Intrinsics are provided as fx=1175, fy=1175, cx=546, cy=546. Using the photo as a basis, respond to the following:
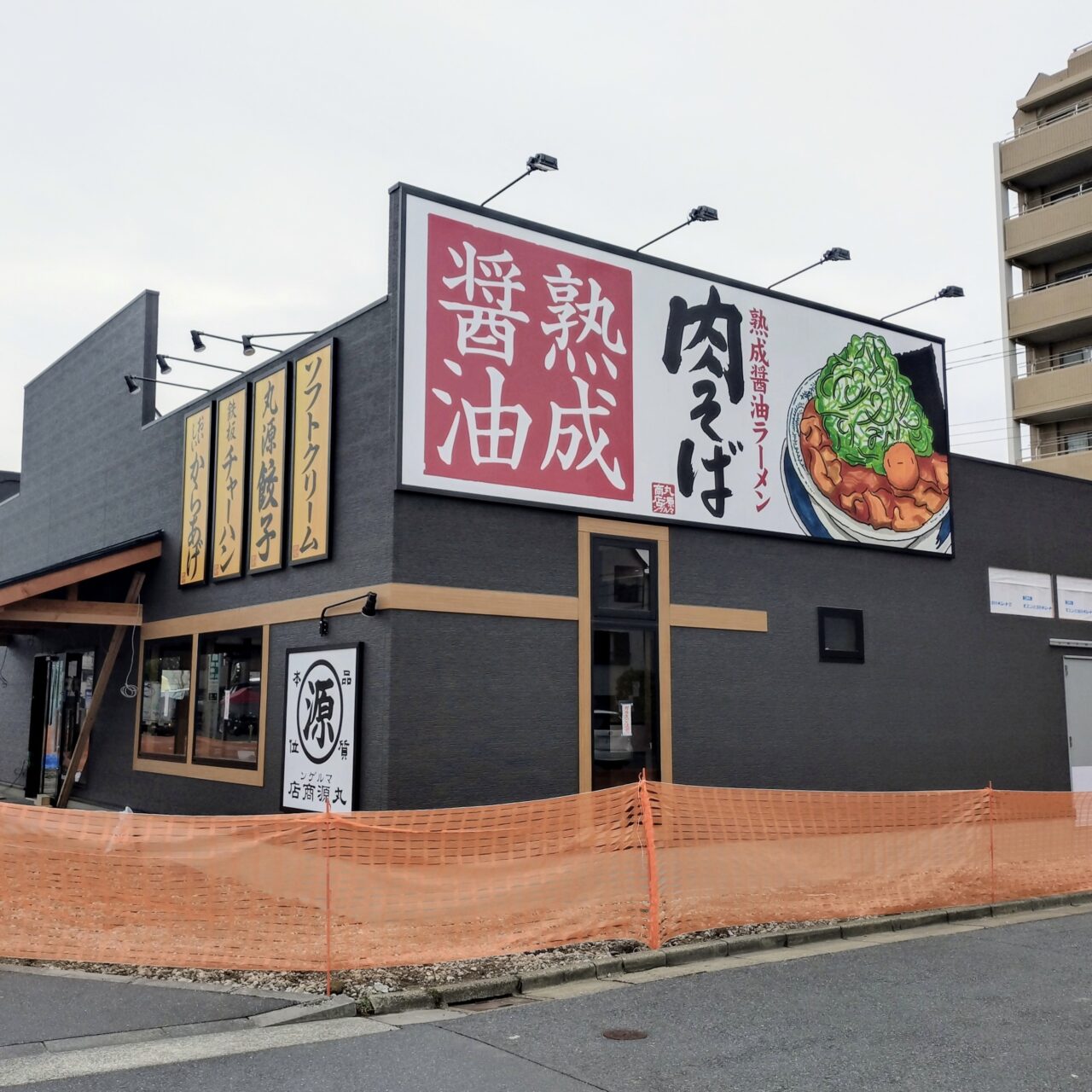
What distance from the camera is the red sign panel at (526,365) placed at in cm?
1280

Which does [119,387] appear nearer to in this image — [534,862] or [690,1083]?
[534,862]

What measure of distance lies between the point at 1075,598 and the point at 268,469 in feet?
43.7

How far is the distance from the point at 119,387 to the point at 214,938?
13.8 m

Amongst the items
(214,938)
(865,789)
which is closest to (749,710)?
(865,789)

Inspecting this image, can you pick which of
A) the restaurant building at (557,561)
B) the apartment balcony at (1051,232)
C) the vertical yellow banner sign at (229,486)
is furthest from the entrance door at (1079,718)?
the apartment balcony at (1051,232)

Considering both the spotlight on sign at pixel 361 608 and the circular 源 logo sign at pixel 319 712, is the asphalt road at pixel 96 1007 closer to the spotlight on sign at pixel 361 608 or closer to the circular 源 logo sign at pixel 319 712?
the circular 源 logo sign at pixel 319 712

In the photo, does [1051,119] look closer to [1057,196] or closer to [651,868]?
[1057,196]

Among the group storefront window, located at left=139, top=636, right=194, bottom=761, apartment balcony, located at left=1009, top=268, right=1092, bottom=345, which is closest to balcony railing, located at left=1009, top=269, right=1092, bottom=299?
apartment balcony, located at left=1009, top=268, right=1092, bottom=345

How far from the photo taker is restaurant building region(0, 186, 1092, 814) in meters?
12.6

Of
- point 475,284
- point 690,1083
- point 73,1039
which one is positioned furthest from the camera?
point 475,284

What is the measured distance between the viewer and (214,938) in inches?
323

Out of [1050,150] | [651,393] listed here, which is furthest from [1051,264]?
[651,393]

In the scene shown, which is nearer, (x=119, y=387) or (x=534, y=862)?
(x=534, y=862)

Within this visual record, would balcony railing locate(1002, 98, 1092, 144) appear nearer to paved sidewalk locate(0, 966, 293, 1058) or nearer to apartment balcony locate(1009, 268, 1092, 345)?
apartment balcony locate(1009, 268, 1092, 345)
